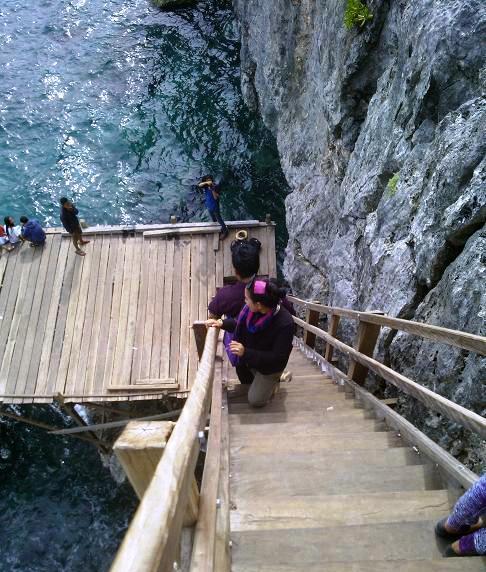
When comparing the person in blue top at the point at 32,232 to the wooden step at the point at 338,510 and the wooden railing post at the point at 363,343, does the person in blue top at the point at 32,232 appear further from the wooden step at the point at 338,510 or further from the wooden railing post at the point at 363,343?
the wooden step at the point at 338,510

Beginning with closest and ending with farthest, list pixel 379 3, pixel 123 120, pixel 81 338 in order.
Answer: pixel 379 3 < pixel 81 338 < pixel 123 120

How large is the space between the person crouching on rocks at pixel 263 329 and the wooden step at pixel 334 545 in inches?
72.4

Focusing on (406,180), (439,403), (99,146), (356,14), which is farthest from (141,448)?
(99,146)

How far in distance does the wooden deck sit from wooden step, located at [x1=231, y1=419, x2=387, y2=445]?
572 centimetres

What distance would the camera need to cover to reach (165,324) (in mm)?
10922

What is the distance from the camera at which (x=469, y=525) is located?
8.91ft

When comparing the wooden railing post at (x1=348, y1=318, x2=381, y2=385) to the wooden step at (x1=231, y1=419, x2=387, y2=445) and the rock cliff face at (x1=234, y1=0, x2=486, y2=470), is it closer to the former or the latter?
the rock cliff face at (x1=234, y1=0, x2=486, y2=470)

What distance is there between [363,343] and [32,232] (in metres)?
9.66

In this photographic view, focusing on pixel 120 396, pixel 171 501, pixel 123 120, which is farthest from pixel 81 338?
pixel 123 120

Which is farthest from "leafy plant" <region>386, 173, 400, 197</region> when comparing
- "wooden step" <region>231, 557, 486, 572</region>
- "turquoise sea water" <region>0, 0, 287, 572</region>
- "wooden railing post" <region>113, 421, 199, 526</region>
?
"turquoise sea water" <region>0, 0, 287, 572</region>

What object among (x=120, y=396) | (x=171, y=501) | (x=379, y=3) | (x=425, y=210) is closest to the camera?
(x=171, y=501)

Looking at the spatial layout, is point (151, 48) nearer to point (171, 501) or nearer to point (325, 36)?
point (325, 36)

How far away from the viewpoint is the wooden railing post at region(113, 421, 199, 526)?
176cm

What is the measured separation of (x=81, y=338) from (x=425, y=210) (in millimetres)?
8489
